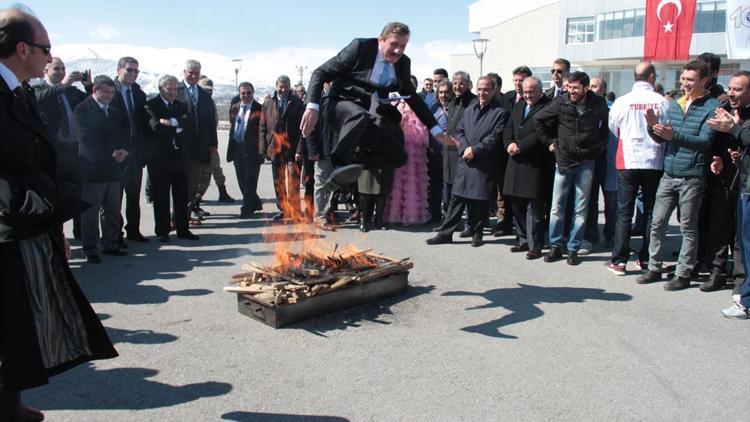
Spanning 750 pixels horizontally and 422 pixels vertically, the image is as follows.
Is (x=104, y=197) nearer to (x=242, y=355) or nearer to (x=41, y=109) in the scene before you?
(x=41, y=109)

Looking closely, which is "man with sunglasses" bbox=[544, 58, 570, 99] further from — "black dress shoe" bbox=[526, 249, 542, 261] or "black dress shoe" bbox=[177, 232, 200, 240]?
"black dress shoe" bbox=[177, 232, 200, 240]

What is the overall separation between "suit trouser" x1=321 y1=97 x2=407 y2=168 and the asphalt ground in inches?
56.9

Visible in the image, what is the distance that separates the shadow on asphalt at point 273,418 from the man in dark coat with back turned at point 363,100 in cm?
245

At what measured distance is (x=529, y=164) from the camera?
820cm

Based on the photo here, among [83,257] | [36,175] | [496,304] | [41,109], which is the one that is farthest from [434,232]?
[36,175]

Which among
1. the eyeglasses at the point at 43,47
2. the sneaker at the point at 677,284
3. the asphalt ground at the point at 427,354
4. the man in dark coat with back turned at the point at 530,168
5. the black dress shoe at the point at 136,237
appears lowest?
the asphalt ground at the point at 427,354

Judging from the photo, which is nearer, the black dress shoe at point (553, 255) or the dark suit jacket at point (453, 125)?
the black dress shoe at point (553, 255)

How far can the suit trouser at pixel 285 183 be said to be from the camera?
34.4 ft

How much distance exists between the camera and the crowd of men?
21.4ft

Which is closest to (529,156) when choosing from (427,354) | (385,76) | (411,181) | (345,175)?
(411,181)

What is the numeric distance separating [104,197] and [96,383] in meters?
4.03

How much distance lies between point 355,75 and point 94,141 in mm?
3747

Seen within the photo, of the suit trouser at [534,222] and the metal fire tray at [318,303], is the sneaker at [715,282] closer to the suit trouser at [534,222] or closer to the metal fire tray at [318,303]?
the suit trouser at [534,222]

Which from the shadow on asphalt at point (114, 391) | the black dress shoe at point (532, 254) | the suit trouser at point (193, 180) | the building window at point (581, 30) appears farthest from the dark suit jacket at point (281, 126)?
the building window at point (581, 30)
